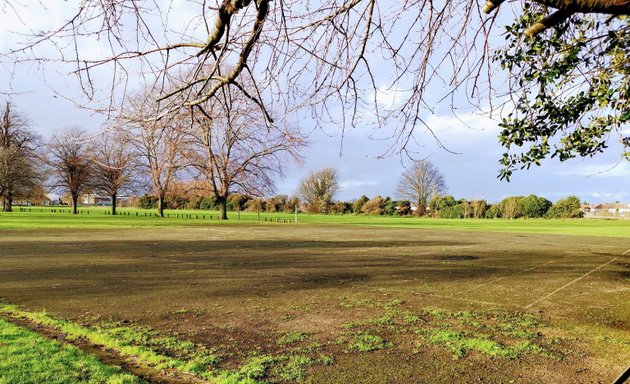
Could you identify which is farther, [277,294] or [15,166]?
[15,166]

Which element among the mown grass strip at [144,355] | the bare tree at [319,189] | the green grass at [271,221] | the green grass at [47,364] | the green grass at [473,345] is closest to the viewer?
the green grass at [47,364]

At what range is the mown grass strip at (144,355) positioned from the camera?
3797mm

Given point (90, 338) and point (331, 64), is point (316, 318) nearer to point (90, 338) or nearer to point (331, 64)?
point (90, 338)

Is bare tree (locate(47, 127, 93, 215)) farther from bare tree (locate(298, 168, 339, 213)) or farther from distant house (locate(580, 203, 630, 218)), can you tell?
distant house (locate(580, 203, 630, 218))

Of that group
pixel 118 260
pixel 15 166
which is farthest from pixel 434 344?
pixel 15 166

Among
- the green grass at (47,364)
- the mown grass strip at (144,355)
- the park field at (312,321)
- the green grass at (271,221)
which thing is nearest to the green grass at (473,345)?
the park field at (312,321)

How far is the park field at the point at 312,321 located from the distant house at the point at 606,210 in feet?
141

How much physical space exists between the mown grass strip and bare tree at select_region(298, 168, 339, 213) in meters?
53.5

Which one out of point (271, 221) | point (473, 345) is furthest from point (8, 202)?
point (473, 345)

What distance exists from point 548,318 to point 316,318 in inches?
132

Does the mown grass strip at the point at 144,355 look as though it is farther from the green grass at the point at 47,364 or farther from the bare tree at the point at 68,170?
the bare tree at the point at 68,170

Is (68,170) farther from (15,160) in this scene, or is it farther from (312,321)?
(312,321)

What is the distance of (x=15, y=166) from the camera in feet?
129

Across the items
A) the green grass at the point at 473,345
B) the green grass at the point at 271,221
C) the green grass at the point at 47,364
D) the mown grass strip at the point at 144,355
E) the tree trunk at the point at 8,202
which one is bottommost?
the green grass at the point at 473,345
